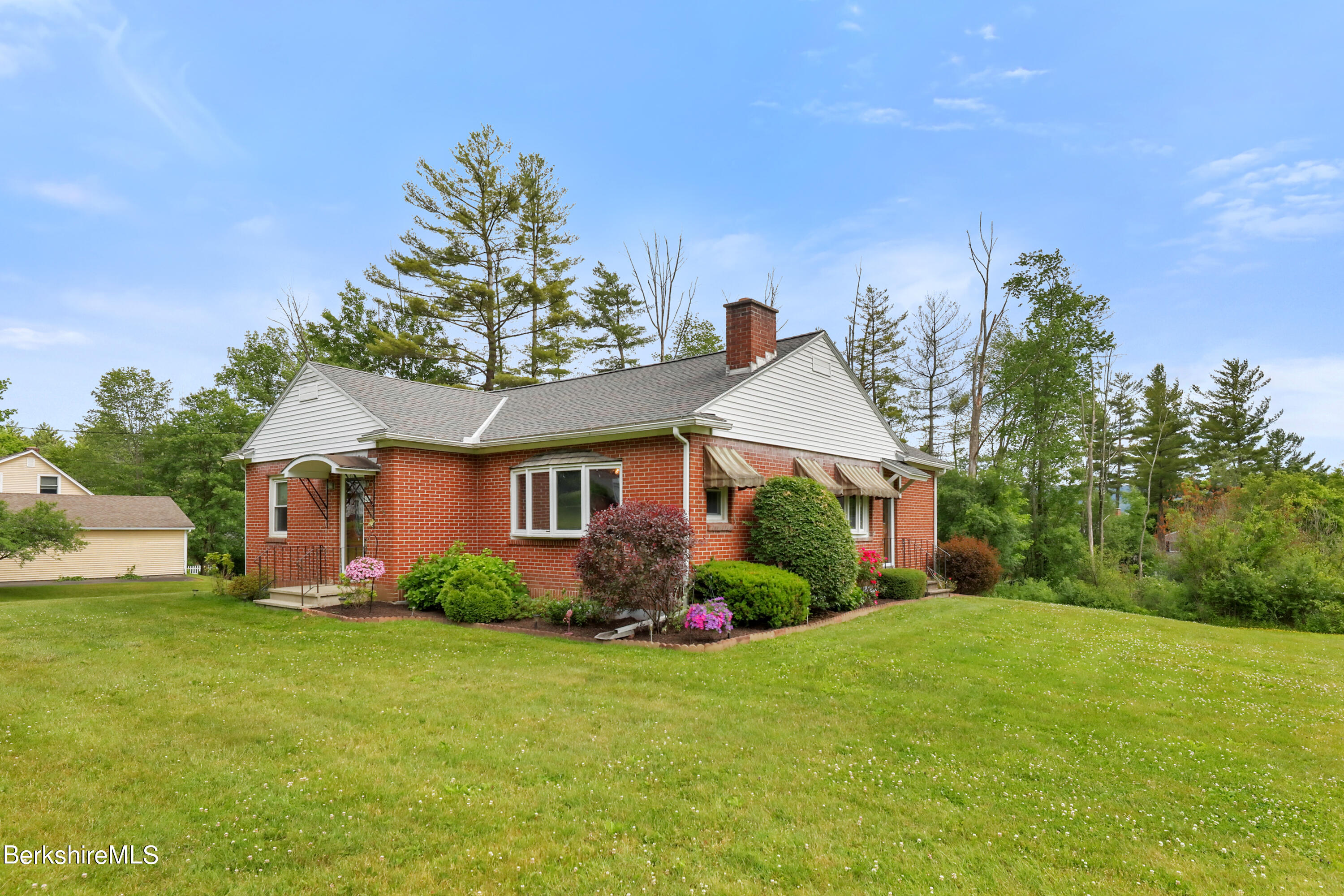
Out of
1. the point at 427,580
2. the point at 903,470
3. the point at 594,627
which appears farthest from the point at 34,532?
the point at 903,470

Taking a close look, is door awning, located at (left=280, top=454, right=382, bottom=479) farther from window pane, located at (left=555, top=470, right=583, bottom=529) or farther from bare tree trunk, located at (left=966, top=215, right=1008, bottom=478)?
bare tree trunk, located at (left=966, top=215, right=1008, bottom=478)

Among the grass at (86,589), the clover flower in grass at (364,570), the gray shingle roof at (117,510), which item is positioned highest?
the gray shingle roof at (117,510)

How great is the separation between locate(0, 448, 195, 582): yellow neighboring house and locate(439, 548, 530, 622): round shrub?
27.7 metres

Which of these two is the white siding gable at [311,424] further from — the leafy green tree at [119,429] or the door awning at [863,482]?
the leafy green tree at [119,429]

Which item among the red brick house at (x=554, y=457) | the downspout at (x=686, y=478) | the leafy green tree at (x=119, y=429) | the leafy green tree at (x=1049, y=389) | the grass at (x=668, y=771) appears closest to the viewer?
the grass at (x=668, y=771)

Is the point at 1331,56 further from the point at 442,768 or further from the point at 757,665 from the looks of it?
the point at 442,768

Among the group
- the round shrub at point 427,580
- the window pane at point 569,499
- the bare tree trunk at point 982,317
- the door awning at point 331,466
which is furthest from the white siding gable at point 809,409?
the bare tree trunk at point 982,317

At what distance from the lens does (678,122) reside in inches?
933

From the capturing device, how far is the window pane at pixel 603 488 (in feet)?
43.0

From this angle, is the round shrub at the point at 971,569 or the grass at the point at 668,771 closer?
the grass at the point at 668,771

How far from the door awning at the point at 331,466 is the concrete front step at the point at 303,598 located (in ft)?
8.19

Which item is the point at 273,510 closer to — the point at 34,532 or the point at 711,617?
the point at 34,532

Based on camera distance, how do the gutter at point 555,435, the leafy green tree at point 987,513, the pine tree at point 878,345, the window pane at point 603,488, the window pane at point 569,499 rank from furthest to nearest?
the pine tree at point 878,345 < the leafy green tree at point 987,513 < the window pane at point 569,499 < the window pane at point 603,488 < the gutter at point 555,435

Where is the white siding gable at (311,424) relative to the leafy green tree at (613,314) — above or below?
below
